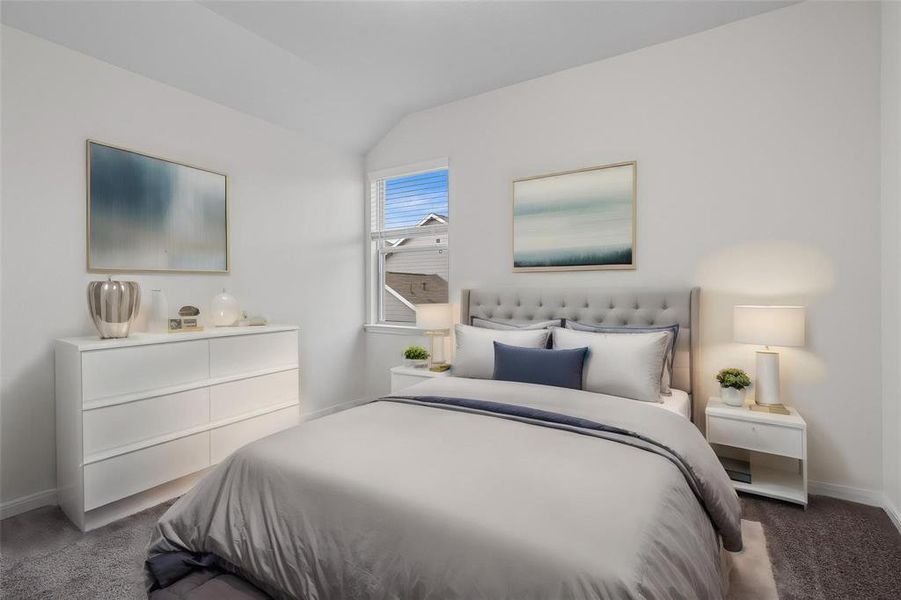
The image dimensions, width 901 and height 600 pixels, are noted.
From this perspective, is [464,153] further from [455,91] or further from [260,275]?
[260,275]

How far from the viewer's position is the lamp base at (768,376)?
2512 millimetres

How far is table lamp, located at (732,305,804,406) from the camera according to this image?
2.37 m

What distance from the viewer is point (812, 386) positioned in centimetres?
258

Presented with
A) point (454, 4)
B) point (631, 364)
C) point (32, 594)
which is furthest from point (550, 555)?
point (454, 4)

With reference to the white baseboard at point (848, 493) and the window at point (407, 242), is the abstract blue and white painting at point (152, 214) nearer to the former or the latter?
the window at point (407, 242)

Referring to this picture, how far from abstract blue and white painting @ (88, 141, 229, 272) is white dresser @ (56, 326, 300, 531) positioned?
58cm

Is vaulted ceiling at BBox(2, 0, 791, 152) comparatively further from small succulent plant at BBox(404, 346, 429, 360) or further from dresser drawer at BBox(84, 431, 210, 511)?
dresser drawer at BBox(84, 431, 210, 511)

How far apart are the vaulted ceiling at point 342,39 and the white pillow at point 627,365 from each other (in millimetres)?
2013

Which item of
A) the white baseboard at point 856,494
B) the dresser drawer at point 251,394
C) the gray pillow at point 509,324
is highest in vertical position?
the gray pillow at point 509,324

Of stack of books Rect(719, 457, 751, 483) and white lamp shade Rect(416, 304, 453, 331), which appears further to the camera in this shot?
white lamp shade Rect(416, 304, 453, 331)

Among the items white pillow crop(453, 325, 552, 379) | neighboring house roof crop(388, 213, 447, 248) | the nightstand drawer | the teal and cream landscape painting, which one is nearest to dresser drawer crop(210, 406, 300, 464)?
white pillow crop(453, 325, 552, 379)

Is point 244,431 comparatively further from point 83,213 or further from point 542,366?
point 542,366

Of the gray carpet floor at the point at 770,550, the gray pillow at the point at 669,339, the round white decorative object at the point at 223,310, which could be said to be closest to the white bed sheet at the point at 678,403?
the gray pillow at the point at 669,339

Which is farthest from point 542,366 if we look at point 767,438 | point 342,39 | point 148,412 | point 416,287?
point 342,39
